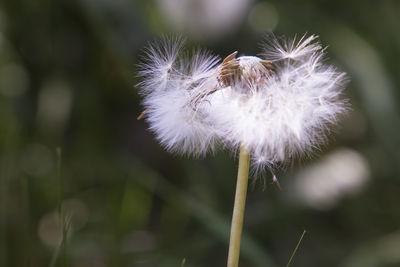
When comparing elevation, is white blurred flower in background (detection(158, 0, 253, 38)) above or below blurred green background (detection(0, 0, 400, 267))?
above

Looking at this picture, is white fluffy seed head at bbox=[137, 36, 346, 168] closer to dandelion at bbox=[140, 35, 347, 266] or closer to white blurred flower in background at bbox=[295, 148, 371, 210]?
dandelion at bbox=[140, 35, 347, 266]

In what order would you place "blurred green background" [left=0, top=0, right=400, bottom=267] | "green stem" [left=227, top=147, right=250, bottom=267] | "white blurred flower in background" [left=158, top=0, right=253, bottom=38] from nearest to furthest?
"green stem" [left=227, top=147, right=250, bottom=267], "blurred green background" [left=0, top=0, right=400, bottom=267], "white blurred flower in background" [left=158, top=0, right=253, bottom=38]

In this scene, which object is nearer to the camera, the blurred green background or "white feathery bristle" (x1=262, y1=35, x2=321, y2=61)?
"white feathery bristle" (x1=262, y1=35, x2=321, y2=61)

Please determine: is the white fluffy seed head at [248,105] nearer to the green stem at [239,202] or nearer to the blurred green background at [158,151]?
the green stem at [239,202]

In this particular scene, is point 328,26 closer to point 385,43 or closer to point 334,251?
point 385,43

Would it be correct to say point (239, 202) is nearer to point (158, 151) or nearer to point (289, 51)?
point (289, 51)

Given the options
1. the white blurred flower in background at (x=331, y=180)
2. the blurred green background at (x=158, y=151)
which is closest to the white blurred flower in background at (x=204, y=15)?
the blurred green background at (x=158, y=151)

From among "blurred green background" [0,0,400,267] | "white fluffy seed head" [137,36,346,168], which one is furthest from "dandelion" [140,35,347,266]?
"blurred green background" [0,0,400,267]

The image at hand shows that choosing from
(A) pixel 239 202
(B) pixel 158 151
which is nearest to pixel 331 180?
(B) pixel 158 151
